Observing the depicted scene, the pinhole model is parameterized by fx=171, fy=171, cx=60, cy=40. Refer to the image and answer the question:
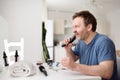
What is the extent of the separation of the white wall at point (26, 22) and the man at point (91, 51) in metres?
1.42

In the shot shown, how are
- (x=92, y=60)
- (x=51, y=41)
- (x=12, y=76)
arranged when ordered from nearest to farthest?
(x=12, y=76), (x=92, y=60), (x=51, y=41)

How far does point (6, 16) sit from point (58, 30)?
2.89 meters

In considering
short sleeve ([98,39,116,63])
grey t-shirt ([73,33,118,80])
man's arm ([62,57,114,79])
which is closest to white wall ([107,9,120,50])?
grey t-shirt ([73,33,118,80])

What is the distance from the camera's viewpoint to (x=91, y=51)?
119cm

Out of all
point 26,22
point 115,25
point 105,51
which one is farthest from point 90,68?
point 115,25

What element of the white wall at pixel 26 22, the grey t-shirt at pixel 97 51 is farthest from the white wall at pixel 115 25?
the grey t-shirt at pixel 97 51

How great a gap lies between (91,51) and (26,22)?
1.70 meters

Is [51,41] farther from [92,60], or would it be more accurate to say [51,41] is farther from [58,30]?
[92,60]

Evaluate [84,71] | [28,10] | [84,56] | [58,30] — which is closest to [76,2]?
[58,30]

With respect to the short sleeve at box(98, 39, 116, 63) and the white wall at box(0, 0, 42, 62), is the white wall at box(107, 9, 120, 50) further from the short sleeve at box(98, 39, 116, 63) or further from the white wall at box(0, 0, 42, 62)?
the short sleeve at box(98, 39, 116, 63)

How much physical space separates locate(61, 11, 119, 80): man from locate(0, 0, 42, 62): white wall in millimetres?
1420

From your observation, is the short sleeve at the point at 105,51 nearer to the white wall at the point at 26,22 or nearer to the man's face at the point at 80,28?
the man's face at the point at 80,28

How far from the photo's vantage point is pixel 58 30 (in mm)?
5410

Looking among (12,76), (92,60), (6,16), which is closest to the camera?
(12,76)
